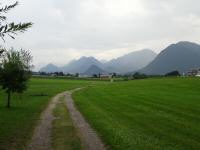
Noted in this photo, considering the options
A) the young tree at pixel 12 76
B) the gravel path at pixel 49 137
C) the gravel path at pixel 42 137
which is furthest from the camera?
the young tree at pixel 12 76

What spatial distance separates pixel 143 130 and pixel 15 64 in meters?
26.9

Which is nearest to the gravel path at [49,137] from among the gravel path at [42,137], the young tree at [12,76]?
the gravel path at [42,137]

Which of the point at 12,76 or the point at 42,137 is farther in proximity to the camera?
the point at 12,76

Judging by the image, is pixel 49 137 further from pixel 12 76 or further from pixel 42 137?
pixel 12 76

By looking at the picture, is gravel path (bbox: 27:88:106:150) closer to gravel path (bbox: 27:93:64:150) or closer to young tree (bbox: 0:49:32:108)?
gravel path (bbox: 27:93:64:150)

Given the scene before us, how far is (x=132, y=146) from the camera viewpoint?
1947cm

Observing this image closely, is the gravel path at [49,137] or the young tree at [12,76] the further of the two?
the young tree at [12,76]

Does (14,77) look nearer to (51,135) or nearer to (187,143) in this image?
(51,135)

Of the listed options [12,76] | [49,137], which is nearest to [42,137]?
[49,137]

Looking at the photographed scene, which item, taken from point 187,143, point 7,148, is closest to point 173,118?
point 187,143

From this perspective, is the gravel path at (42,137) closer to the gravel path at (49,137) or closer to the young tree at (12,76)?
the gravel path at (49,137)

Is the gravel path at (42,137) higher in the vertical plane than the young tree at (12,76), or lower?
lower

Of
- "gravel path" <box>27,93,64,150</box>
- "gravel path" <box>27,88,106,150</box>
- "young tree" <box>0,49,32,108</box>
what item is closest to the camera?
"gravel path" <box>27,88,106,150</box>

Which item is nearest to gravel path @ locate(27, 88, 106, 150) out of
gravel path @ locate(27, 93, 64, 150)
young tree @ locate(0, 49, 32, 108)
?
gravel path @ locate(27, 93, 64, 150)
